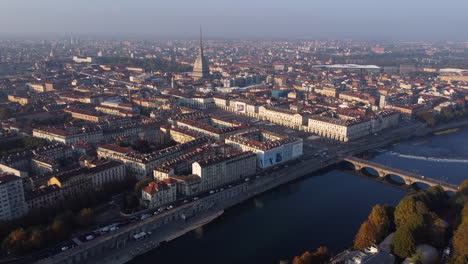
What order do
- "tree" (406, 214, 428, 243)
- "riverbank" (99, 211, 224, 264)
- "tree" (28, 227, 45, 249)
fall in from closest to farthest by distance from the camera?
1. "tree" (28, 227, 45, 249)
2. "tree" (406, 214, 428, 243)
3. "riverbank" (99, 211, 224, 264)

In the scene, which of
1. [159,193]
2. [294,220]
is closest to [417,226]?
[294,220]

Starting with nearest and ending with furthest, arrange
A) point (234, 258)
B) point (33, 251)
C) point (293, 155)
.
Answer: point (33, 251)
point (234, 258)
point (293, 155)

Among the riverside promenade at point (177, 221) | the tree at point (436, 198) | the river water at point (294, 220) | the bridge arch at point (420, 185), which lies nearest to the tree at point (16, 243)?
the riverside promenade at point (177, 221)

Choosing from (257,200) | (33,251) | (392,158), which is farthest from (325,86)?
(33,251)

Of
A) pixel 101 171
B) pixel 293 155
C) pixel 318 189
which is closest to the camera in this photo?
pixel 101 171

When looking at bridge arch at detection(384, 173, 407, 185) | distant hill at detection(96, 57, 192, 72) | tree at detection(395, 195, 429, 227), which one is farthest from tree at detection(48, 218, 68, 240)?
distant hill at detection(96, 57, 192, 72)

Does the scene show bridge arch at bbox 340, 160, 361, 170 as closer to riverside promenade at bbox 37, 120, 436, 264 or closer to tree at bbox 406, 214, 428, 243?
riverside promenade at bbox 37, 120, 436, 264

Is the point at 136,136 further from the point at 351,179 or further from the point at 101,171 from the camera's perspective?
the point at 351,179
